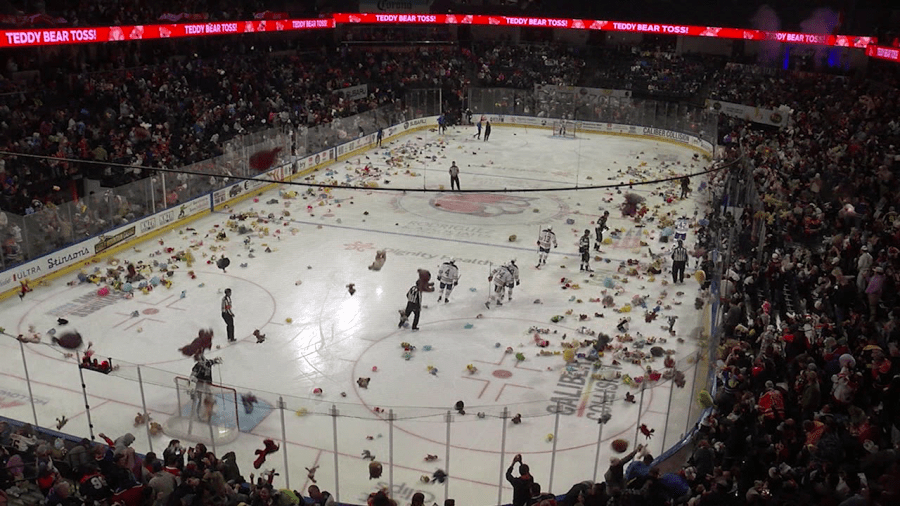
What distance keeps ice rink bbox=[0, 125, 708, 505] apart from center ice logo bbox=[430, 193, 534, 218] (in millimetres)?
114

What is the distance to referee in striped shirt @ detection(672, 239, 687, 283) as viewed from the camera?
18984mm

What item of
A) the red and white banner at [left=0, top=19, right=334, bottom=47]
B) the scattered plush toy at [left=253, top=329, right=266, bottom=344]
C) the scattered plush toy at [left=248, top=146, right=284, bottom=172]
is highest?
the red and white banner at [left=0, top=19, right=334, bottom=47]

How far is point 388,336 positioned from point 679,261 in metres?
7.60

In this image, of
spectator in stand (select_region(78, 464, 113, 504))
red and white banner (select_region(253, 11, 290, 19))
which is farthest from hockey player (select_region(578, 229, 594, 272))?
red and white banner (select_region(253, 11, 290, 19))

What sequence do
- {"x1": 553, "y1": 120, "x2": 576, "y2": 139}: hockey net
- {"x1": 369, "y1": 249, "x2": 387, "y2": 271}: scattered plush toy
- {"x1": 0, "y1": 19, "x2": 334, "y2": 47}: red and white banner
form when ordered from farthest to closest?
1. {"x1": 553, "y1": 120, "x2": 576, "y2": 139}: hockey net
2. {"x1": 0, "y1": 19, "x2": 334, "y2": 47}: red and white banner
3. {"x1": 369, "y1": 249, "x2": 387, "y2": 271}: scattered plush toy

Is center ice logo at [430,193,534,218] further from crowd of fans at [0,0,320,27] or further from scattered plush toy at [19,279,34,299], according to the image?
crowd of fans at [0,0,320,27]

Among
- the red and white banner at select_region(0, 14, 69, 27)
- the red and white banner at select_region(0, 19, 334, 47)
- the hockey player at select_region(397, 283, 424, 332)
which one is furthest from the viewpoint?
the red and white banner at select_region(0, 19, 334, 47)

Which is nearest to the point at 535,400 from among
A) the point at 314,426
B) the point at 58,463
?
the point at 314,426

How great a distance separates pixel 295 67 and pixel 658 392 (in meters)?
33.7

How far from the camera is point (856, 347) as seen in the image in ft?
41.0

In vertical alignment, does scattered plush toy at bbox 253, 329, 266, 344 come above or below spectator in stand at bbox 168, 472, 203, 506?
below

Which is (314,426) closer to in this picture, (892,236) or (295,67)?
(892,236)

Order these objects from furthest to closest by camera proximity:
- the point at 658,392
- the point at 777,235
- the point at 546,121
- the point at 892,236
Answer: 1. the point at 546,121
2. the point at 777,235
3. the point at 892,236
4. the point at 658,392

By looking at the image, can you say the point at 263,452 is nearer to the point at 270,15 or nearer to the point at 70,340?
the point at 70,340
